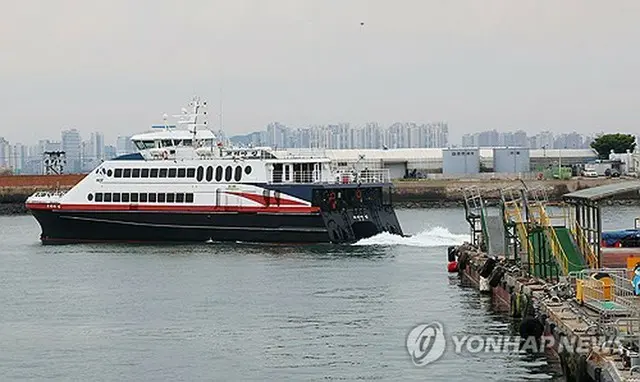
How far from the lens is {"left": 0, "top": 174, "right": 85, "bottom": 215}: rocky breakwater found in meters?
101

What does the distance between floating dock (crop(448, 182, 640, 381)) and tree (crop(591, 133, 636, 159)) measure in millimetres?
76724

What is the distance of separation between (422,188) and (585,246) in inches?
2691

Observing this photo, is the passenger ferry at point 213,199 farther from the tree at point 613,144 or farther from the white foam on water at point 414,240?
the tree at point 613,144

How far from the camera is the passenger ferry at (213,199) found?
53219 millimetres

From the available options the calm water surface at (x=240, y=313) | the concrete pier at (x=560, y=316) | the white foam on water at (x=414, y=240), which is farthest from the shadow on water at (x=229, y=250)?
the concrete pier at (x=560, y=316)

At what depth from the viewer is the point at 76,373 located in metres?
25.8

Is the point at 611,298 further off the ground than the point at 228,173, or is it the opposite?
the point at 228,173

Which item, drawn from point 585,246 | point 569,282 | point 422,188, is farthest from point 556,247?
point 422,188

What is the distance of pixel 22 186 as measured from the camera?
103 meters

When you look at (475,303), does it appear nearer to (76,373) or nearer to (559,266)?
(559,266)

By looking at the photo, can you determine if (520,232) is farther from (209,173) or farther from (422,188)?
(422,188)

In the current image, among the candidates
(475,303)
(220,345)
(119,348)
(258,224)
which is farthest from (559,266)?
(258,224)

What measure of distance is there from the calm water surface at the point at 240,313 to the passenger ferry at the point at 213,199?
1010mm

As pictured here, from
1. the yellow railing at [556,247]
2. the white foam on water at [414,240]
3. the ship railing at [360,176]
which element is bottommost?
the white foam on water at [414,240]
